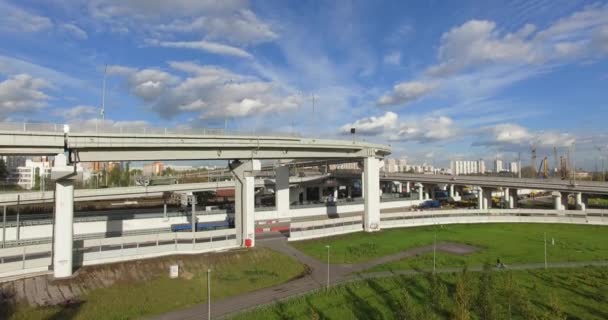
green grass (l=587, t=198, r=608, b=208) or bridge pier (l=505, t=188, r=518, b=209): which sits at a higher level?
bridge pier (l=505, t=188, r=518, b=209)

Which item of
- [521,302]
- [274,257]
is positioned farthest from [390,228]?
[521,302]

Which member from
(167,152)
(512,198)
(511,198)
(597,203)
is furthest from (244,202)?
(597,203)

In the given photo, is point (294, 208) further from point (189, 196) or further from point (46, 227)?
point (46, 227)

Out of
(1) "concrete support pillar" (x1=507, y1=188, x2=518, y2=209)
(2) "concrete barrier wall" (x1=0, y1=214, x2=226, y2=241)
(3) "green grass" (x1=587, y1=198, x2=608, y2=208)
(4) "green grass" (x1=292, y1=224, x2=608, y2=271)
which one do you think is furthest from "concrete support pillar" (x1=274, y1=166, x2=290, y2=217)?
(3) "green grass" (x1=587, y1=198, x2=608, y2=208)

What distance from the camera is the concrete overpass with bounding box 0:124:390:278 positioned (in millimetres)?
31266

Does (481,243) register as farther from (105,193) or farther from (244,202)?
(105,193)

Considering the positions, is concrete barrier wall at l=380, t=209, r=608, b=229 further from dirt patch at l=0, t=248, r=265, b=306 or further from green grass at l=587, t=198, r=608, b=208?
green grass at l=587, t=198, r=608, b=208

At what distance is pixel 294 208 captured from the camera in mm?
71250

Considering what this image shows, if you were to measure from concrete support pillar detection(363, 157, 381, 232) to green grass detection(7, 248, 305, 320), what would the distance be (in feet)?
70.4

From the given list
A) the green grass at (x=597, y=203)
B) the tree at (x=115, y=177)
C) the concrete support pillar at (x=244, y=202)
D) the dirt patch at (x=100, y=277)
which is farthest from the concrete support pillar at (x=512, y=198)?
the tree at (x=115, y=177)

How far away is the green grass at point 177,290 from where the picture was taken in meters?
25.3

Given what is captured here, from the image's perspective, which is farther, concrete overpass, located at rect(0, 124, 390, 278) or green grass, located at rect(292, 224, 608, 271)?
green grass, located at rect(292, 224, 608, 271)

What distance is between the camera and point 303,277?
34.3 meters

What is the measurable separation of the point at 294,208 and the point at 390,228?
65.7 feet
